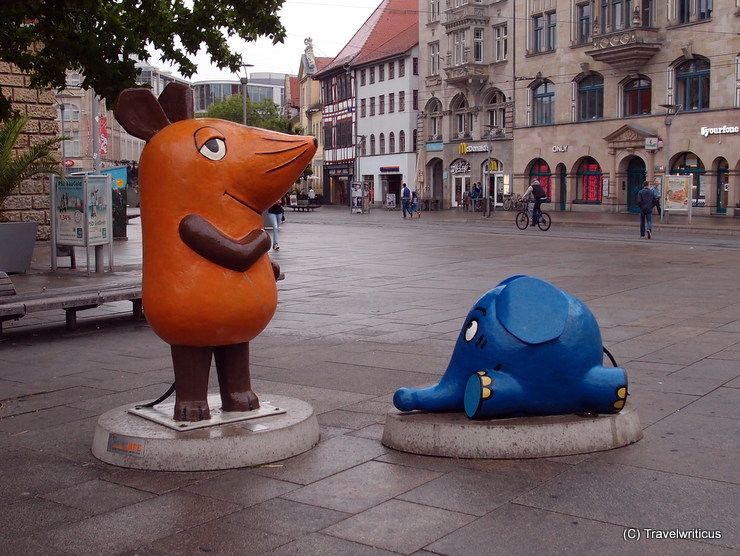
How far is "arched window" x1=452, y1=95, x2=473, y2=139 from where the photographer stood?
59.8 m

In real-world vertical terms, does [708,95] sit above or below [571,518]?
above

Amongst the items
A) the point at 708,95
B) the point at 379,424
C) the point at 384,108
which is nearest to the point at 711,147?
the point at 708,95

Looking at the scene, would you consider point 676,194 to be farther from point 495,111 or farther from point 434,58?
point 434,58

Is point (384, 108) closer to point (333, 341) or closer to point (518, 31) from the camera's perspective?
point (518, 31)

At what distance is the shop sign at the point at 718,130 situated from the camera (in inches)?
1601

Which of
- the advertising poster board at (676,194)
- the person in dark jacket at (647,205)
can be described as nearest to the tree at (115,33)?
the person in dark jacket at (647,205)

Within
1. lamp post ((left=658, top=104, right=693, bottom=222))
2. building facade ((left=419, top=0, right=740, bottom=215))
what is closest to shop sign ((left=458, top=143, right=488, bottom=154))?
building facade ((left=419, top=0, right=740, bottom=215))

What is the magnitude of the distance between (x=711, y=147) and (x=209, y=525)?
42.0m

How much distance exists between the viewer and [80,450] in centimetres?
532

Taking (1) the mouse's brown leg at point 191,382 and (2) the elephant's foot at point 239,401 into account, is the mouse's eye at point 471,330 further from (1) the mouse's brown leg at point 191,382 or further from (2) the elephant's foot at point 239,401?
(1) the mouse's brown leg at point 191,382

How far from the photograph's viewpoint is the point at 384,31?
73250 millimetres

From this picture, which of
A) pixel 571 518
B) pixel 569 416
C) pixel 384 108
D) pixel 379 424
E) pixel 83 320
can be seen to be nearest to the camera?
pixel 571 518

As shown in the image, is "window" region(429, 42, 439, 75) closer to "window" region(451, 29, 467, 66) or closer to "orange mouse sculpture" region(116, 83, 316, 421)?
"window" region(451, 29, 467, 66)

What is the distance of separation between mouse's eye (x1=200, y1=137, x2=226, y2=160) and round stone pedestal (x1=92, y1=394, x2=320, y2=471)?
1.57 m
